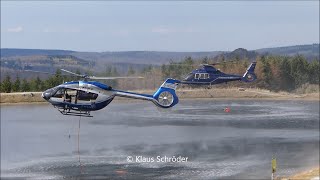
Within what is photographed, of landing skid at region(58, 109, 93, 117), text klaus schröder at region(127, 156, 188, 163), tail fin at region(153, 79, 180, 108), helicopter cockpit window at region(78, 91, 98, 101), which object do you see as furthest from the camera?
text klaus schröder at region(127, 156, 188, 163)

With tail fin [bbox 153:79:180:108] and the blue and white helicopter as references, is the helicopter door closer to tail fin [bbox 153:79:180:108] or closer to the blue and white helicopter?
the blue and white helicopter

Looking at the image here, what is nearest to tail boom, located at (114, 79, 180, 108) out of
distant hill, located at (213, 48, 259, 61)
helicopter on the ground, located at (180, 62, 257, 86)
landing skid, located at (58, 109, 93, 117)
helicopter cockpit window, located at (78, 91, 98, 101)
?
helicopter cockpit window, located at (78, 91, 98, 101)

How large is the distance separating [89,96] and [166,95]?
83.8 inches

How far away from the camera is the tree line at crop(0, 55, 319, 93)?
5300 centimetres

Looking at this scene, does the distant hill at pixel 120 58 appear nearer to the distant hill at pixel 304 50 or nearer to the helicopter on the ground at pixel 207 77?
the distant hill at pixel 304 50

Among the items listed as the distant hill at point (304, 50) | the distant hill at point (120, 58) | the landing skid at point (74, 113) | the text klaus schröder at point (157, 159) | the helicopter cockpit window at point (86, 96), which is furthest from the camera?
the distant hill at point (304, 50)

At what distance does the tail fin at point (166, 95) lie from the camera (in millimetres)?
17062

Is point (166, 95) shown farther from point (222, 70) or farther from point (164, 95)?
point (222, 70)

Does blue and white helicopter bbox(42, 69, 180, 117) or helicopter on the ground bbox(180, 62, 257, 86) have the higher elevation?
helicopter on the ground bbox(180, 62, 257, 86)

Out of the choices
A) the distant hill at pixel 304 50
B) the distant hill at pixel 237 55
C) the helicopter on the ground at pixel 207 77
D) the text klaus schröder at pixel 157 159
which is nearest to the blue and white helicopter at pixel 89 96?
the helicopter on the ground at pixel 207 77

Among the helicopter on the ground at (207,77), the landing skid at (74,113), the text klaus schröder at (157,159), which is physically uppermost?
the helicopter on the ground at (207,77)

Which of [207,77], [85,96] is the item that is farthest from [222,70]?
[85,96]

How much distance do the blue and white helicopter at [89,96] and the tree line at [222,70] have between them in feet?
90.0

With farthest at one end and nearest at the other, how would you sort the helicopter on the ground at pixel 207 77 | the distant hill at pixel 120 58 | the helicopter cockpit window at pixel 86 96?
the distant hill at pixel 120 58 → the helicopter on the ground at pixel 207 77 → the helicopter cockpit window at pixel 86 96
